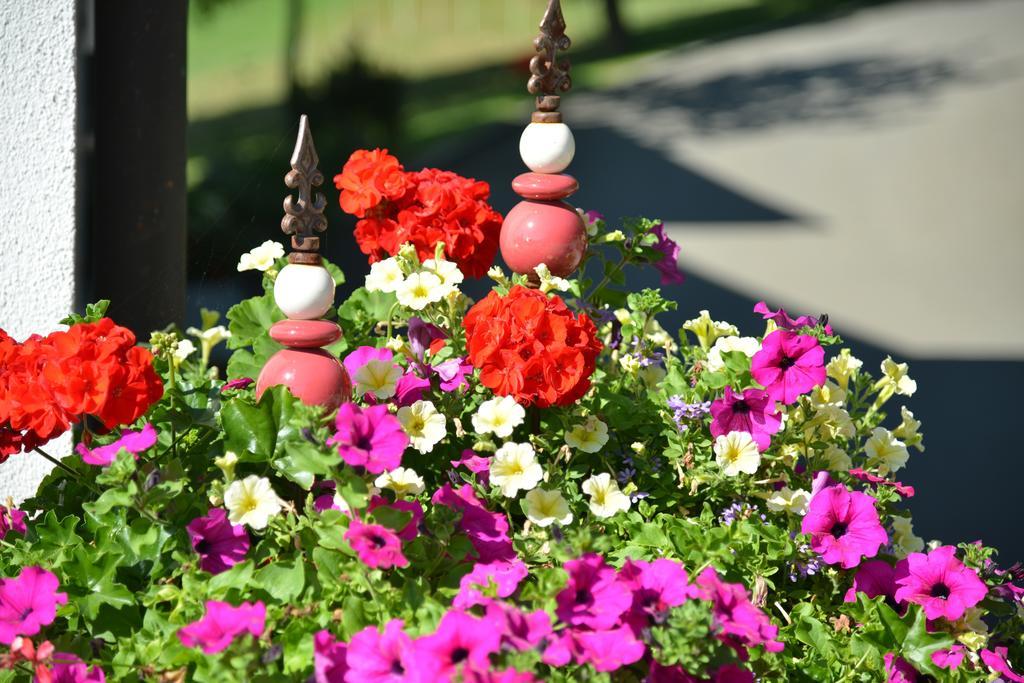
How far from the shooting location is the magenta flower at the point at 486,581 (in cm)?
121

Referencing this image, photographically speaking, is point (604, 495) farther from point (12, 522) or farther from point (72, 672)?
point (12, 522)

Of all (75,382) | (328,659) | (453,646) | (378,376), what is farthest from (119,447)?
(453,646)

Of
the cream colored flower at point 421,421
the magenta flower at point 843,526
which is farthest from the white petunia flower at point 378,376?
the magenta flower at point 843,526

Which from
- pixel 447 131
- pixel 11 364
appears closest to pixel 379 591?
pixel 11 364

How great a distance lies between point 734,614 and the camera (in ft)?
4.01

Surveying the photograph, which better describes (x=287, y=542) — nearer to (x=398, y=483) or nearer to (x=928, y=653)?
(x=398, y=483)

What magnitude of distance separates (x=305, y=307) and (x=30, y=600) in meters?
0.46

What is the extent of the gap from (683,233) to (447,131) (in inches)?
163

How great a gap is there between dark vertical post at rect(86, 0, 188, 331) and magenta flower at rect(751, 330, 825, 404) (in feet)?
3.95

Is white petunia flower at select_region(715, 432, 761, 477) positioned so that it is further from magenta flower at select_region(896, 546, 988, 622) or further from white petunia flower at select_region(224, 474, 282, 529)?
white petunia flower at select_region(224, 474, 282, 529)

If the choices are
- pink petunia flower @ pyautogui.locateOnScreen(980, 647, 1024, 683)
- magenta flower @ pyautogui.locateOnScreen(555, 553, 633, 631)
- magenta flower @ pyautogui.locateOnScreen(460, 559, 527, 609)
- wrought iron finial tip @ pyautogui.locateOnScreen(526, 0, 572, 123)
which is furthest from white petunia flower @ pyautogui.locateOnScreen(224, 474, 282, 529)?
pink petunia flower @ pyautogui.locateOnScreen(980, 647, 1024, 683)

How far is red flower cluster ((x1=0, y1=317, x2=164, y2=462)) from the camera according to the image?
1357 millimetres

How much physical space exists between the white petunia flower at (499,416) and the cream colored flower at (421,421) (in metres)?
0.05

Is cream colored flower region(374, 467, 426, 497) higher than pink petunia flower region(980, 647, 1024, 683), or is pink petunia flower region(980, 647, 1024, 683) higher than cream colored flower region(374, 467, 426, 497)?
cream colored flower region(374, 467, 426, 497)
